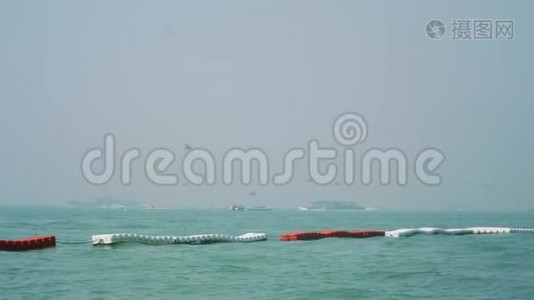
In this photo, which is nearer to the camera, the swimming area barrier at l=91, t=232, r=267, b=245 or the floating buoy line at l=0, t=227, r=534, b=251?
the floating buoy line at l=0, t=227, r=534, b=251

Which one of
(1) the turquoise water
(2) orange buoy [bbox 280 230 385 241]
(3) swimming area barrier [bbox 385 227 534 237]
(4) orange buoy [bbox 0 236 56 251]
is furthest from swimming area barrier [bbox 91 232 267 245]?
(3) swimming area barrier [bbox 385 227 534 237]

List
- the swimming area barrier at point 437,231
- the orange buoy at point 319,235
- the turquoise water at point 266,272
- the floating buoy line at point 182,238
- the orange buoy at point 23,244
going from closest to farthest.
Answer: the turquoise water at point 266,272 < the orange buoy at point 23,244 < the floating buoy line at point 182,238 < the orange buoy at point 319,235 < the swimming area barrier at point 437,231

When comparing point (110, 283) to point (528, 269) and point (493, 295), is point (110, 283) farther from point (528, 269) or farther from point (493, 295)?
point (528, 269)

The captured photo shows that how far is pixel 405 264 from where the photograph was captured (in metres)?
36.7

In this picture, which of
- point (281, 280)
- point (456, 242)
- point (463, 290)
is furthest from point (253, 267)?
point (456, 242)

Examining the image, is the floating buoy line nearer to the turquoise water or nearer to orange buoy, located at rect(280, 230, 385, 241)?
orange buoy, located at rect(280, 230, 385, 241)

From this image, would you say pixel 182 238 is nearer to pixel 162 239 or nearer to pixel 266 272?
pixel 162 239

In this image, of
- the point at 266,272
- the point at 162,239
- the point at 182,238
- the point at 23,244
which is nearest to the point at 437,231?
the point at 182,238

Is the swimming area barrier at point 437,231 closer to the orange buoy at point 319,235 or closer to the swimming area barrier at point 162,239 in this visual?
the orange buoy at point 319,235

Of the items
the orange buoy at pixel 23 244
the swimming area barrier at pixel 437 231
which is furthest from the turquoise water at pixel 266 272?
the swimming area barrier at pixel 437 231

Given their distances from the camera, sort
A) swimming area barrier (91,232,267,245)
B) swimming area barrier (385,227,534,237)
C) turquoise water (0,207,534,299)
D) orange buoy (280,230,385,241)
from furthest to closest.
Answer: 1. swimming area barrier (385,227,534,237)
2. orange buoy (280,230,385,241)
3. swimming area barrier (91,232,267,245)
4. turquoise water (0,207,534,299)

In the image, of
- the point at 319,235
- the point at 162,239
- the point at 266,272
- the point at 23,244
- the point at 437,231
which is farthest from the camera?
the point at 437,231

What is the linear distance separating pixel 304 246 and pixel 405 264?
43.1 ft

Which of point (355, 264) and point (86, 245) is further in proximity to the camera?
point (86, 245)
